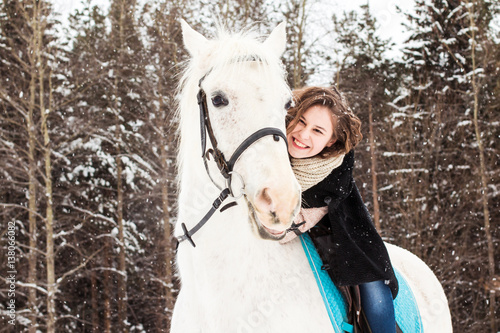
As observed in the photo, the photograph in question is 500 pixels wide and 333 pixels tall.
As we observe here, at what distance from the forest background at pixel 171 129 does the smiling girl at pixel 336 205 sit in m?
8.64

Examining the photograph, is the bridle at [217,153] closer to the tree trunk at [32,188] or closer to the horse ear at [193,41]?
the horse ear at [193,41]

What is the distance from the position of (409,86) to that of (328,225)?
14.1 m

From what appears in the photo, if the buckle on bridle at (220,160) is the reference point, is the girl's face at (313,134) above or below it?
above

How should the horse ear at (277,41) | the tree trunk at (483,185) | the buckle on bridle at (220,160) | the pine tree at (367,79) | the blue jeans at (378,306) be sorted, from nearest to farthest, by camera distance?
the buckle on bridle at (220,160) < the blue jeans at (378,306) < the horse ear at (277,41) < the tree trunk at (483,185) < the pine tree at (367,79)

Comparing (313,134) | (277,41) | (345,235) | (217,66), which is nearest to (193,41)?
(217,66)

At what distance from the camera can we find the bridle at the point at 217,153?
1905 millimetres

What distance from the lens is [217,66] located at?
220 cm

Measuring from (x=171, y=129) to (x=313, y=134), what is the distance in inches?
402

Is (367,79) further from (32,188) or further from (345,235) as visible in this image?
(345,235)

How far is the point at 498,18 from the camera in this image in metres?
13.2

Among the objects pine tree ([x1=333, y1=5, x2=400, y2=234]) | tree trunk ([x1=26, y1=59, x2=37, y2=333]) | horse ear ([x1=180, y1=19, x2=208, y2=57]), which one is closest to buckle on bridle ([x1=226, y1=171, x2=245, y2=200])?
horse ear ([x1=180, y1=19, x2=208, y2=57])

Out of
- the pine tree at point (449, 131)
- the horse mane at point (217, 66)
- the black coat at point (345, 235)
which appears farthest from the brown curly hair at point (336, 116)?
the pine tree at point (449, 131)

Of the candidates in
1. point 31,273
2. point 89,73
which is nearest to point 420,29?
point 89,73

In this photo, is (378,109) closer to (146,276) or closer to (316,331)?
(146,276)
